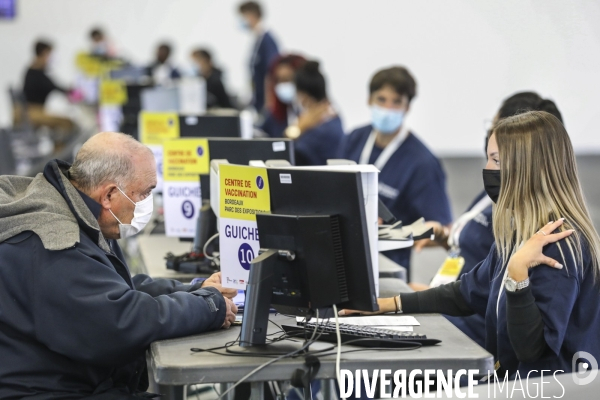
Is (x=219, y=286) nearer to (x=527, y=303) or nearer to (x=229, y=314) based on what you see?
(x=229, y=314)

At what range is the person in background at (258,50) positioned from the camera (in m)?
8.97

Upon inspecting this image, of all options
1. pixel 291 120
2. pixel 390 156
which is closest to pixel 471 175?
pixel 291 120

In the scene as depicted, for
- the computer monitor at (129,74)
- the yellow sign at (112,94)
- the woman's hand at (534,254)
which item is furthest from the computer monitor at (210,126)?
the computer monitor at (129,74)

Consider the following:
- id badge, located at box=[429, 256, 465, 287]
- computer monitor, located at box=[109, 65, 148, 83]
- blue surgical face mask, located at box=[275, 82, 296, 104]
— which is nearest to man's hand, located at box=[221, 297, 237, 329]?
id badge, located at box=[429, 256, 465, 287]

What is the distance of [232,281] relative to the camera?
8.18 ft

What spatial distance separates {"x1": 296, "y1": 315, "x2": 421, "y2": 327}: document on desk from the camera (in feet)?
7.82

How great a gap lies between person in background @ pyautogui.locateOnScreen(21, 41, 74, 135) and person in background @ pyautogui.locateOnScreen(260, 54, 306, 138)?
6388 mm

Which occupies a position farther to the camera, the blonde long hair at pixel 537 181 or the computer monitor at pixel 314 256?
the blonde long hair at pixel 537 181

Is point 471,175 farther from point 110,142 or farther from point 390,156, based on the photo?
point 110,142

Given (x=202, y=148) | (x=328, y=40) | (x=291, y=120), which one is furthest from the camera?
(x=328, y=40)

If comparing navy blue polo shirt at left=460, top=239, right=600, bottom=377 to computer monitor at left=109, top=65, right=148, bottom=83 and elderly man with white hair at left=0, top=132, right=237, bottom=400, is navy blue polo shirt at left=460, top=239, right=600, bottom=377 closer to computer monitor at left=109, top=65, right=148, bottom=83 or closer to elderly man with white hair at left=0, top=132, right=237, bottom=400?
elderly man with white hair at left=0, top=132, right=237, bottom=400

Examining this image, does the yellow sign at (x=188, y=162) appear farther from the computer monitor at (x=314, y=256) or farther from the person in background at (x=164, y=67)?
the person in background at (x=164, y=67)

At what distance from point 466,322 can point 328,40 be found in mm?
7028

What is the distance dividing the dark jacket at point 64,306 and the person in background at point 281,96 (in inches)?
175
